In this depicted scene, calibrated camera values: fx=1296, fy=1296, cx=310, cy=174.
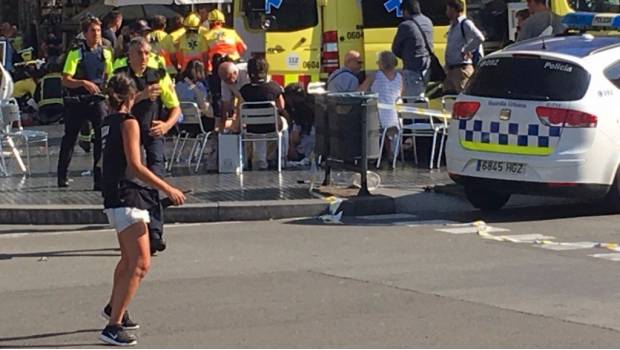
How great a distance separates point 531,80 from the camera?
12875 mm

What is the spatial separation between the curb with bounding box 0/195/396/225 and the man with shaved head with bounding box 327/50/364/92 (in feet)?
10.6

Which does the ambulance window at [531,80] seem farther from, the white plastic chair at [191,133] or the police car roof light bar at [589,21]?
the white plastic chair at [191,133]

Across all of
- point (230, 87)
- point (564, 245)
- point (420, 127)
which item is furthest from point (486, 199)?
point (230, 87)

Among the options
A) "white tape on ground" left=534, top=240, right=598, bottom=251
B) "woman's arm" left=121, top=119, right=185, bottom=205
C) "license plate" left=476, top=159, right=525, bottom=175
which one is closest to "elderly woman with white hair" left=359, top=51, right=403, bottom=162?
"license plate" left=476, top=159, right=525, bottom=175

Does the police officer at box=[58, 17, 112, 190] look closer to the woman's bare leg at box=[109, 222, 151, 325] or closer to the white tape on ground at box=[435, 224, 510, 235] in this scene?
the white tape on ground at box=[435, 224, 510, 235]

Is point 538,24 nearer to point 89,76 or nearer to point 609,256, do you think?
point 89,76

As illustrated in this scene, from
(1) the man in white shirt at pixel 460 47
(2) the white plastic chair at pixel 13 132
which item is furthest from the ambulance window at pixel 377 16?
(2) the white plastic chair at pixel 13 132

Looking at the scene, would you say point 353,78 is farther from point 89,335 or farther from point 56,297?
point 89,335

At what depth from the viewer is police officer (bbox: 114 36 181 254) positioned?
1041cm

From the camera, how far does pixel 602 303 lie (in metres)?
8.86

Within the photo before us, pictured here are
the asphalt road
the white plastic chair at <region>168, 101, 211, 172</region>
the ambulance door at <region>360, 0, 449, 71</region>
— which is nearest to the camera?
the asphalt road

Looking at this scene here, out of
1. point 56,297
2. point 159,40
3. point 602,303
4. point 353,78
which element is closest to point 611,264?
point 602,303

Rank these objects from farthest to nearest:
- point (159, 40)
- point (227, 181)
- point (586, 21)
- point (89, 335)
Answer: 1. point (159, 40)
2. point (586, 21)
3. point (227, 181)
4. point (89, 335)

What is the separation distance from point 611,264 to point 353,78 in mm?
6695
